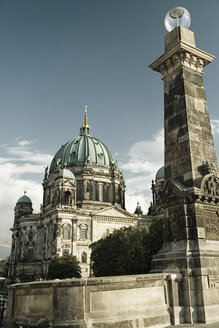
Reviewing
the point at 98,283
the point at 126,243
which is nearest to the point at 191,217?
the point at 98,283

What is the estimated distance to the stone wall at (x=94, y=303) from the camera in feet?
33.7

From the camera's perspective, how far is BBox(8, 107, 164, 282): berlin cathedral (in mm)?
66438

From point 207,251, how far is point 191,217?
58.2 inches

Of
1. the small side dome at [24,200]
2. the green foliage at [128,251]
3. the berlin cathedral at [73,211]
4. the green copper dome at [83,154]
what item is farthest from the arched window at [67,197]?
the green foliage at [128,251]

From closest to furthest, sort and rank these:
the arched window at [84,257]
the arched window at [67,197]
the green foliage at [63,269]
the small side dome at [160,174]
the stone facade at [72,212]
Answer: the green foliage at [63,269] < the arched window at [84,257] < the stone facade at [72,212] < the arched window at [67,197] < the small side dome at [160,174]

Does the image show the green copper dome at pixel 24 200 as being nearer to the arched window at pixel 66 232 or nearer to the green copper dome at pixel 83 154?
the green copper dome at pixel 83 154

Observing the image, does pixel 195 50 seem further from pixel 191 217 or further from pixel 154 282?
pixel 154 282

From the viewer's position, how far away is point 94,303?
34.3ft

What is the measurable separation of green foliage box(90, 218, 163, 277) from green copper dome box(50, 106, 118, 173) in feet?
131

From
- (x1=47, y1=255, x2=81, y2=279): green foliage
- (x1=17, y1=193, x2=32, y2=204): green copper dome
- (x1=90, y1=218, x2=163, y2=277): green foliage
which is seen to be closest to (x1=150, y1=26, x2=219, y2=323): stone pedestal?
(x1=90, y1=218, x2=163, y2=277): green foliage

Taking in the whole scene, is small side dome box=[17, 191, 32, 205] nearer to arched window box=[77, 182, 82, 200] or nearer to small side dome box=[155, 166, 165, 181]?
arched window box=[77, 182, 82, 200]

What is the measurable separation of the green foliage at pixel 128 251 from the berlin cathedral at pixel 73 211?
23.4 meters

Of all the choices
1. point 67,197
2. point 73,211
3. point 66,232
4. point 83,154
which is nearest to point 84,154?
point 83,154

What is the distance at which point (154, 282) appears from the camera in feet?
38.9
